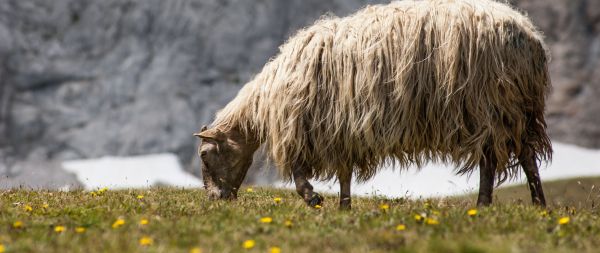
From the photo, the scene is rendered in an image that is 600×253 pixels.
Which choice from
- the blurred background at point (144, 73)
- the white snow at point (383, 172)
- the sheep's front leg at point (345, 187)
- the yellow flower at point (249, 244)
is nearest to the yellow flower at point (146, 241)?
the yellow flower at point (249, 244)

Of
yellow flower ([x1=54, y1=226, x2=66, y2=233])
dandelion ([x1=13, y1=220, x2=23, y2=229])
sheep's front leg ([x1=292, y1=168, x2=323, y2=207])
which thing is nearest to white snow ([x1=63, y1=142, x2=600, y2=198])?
sheep's front leg ([x1=292, y1=168, x2=323, y2=207])

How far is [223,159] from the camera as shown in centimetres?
1089

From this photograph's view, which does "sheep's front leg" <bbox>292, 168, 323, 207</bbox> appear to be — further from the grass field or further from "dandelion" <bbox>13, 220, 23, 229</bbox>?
"dandelion" <bbox>13, 220, 23, 229</bbox>

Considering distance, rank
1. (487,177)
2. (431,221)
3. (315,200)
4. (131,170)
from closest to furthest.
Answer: (431,221)
(487,177)
(315,200)
(131,170)

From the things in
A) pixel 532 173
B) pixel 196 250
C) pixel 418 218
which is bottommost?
pixel 196 250

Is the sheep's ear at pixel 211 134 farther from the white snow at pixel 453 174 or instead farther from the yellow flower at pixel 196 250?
the white snow at pixel 453 174

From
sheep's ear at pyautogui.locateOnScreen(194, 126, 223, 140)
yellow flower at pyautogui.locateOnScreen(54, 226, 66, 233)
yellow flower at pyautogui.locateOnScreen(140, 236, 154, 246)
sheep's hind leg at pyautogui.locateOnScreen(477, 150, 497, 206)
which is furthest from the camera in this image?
sheep's ear at pyautogui.locateOnScreen(194, 126, 223, 140)

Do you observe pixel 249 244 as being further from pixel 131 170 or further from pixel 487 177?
pixel 131 170

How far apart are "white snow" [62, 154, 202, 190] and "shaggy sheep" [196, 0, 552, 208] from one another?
26.8m

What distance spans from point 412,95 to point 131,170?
104 ft

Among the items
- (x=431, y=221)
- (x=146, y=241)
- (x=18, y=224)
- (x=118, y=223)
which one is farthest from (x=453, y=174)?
(x=146, y=241)

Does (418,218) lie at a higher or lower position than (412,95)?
lower

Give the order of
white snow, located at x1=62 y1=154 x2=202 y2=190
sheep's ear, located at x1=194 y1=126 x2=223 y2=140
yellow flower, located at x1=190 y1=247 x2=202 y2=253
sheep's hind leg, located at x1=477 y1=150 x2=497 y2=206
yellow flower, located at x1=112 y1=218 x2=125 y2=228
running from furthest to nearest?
white snow, located at x1=62 y1=154 x2=202 y2=190 < sheep's ear, located at x1=194 y1=126 x2=223 y2=140 < sheep's hind leg, located at x1=477 y1=150 x2=497 y2=206 < yellow flower, located at x1=112 y1=218 x2=125 y2=228 < yellow flower, located at x1=190 y1=247 x2=202 y2=253

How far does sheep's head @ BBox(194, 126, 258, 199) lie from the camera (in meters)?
10.8
